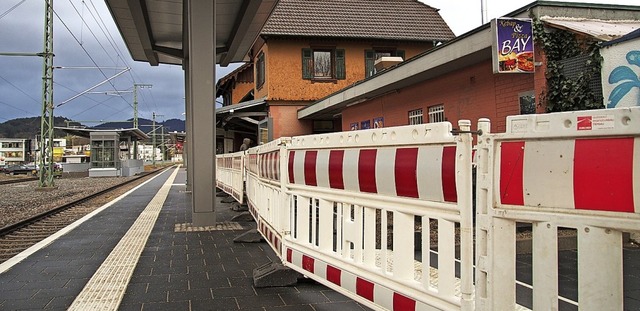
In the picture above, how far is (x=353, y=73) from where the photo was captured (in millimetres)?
22484

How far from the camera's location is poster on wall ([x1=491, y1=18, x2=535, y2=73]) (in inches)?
304

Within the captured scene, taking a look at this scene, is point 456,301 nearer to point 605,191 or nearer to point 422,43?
point 605,191

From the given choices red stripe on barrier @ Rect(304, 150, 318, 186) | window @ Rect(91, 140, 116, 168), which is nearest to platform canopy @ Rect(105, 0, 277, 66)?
red stripe on barrier @ Rect(304, 150, 318, 186)

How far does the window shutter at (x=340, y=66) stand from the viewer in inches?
884

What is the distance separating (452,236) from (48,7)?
2554cm

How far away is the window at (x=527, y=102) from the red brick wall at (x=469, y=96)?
81 mm

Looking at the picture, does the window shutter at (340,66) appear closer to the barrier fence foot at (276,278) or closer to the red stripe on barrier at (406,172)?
the barrier fence foot at (276,278)

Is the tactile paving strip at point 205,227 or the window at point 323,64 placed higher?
the window at point 323,64

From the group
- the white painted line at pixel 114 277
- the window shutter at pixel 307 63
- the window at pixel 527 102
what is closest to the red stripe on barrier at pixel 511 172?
the white painted line at pixel 114 277

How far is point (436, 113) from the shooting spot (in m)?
11.6

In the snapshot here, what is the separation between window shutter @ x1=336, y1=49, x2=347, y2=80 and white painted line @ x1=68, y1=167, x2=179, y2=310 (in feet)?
50.5

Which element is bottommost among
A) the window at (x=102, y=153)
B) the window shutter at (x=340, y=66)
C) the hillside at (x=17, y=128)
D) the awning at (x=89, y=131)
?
the window at (x=102, y=153)

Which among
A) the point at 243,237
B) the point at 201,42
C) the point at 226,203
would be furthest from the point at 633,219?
the point at 226,203

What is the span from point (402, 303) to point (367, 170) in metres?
0.83
